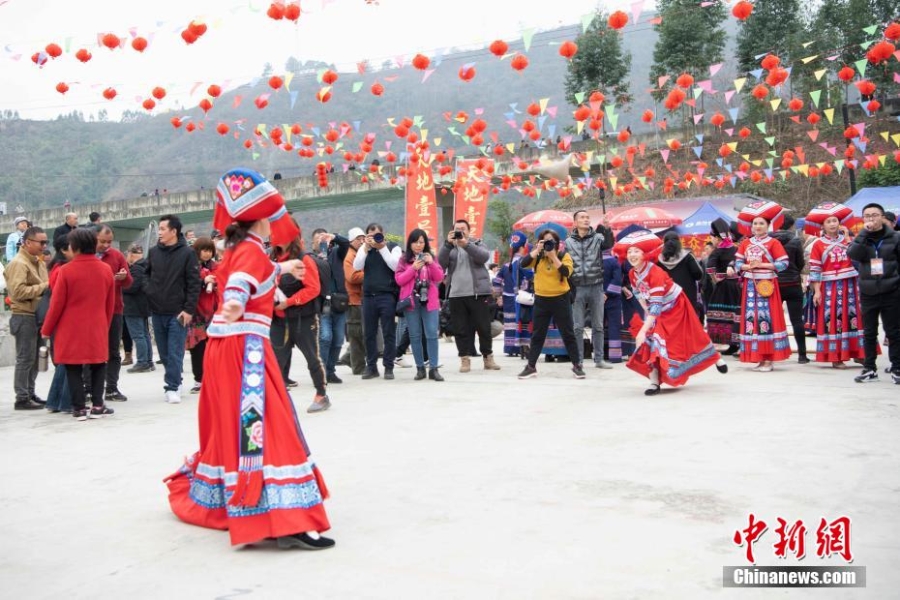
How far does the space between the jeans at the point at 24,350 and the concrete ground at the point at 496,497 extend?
0.51m

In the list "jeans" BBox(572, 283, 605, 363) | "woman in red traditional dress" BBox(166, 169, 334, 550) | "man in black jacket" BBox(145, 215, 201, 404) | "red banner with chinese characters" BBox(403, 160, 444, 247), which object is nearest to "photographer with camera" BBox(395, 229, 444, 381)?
"jeans" BBox(572, 283, 605, 363)

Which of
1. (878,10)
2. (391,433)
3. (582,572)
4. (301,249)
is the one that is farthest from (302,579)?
(878,10)

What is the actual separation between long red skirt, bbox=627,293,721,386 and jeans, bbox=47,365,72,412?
5.28 m

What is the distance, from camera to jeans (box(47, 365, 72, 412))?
342 inches

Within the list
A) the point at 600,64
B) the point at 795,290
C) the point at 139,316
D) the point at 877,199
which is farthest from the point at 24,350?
the point at 600,64

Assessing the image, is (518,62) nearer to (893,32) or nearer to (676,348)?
(893,32)

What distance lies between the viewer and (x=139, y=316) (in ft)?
41.0

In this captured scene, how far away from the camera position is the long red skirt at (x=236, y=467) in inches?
165

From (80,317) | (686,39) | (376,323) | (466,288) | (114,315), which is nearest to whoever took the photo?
(80,317)

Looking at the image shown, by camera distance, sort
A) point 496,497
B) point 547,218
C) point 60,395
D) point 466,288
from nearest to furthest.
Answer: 1. point 496,497
2. point 60,395
3. point 466,288
4. point 547,218

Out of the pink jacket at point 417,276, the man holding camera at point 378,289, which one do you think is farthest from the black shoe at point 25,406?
the pink jacket at point 417,276

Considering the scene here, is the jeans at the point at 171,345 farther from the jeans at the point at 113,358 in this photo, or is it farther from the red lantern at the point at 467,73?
the red lantern at the point at 467,73

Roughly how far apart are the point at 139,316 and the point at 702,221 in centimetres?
1576

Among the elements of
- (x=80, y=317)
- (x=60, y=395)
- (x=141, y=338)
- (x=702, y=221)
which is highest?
(x=702, y=221)
